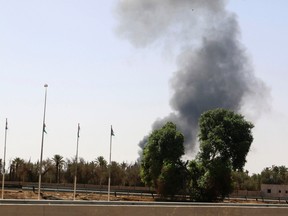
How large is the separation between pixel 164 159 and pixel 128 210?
48.7 meters

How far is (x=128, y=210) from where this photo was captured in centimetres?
2200

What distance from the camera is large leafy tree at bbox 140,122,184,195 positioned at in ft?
225

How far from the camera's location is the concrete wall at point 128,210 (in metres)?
19.3

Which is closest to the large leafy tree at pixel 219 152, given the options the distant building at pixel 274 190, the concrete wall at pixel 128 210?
the distant building at pixel 274 190

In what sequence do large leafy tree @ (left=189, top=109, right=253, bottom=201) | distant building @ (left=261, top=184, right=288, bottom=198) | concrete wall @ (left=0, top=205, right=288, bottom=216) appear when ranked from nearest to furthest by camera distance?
concrete wall @ (left=0, top=205, right=288, bottom=216) < large leafy tree @ (left=189, top=109, right=253, bottom=201) < distant building @ (left=261, top=184, right=288, bottom=198)

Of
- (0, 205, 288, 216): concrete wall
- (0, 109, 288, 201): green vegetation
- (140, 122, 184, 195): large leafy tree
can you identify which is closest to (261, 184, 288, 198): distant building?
(0, 109, 288, 201): green vegetation

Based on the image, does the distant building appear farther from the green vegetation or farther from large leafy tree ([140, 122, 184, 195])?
large leafy tree ([140, 122, 184, 195])

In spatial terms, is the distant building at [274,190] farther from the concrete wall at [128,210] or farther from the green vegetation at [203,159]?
the concrete wall at [128,210]

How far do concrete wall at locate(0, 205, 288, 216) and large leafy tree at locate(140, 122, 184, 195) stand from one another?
3995 centimetres

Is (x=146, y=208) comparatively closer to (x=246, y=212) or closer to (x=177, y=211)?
(x=177, y=211)

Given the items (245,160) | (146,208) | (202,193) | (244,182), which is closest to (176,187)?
(202,193)

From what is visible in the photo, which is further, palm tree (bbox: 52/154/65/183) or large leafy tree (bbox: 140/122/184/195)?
palm tree (bbox: 52/154/65/183)

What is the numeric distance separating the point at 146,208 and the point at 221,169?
46.5 m

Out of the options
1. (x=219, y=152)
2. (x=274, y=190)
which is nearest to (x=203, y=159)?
(x=219, y=152)
